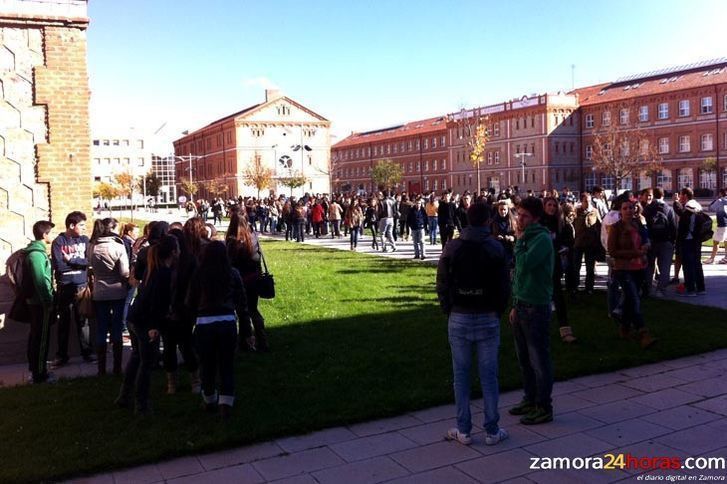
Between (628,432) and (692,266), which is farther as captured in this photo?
(692,266)

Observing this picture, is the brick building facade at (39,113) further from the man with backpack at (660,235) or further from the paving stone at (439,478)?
the man with backpack at (660,235)

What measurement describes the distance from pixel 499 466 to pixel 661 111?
2865 inches

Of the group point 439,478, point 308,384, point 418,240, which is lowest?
point 439,478

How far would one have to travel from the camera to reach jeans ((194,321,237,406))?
5793 millimetres

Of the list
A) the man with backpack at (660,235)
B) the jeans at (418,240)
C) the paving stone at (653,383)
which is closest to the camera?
the paving stone at (653,383)

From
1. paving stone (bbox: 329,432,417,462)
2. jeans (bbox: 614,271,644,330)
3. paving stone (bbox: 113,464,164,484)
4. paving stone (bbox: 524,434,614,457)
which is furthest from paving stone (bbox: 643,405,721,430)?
paving stone (bbox: 113,464,164,484)

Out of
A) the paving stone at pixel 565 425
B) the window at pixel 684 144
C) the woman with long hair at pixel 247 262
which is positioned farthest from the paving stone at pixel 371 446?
the window at pixel 684 144

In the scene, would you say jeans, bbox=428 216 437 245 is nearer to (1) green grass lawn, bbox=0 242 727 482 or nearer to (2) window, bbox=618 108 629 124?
(1) green grass lawn, bbox=0 242 727 482

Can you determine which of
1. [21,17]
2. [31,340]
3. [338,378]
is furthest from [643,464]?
[21,17]

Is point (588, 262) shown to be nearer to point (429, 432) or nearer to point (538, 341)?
point (538, 341)

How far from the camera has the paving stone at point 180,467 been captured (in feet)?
15.9

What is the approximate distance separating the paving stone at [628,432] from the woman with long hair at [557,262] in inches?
103

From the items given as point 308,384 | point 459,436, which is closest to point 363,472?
point 459,436

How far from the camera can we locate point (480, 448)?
16.9 ft
